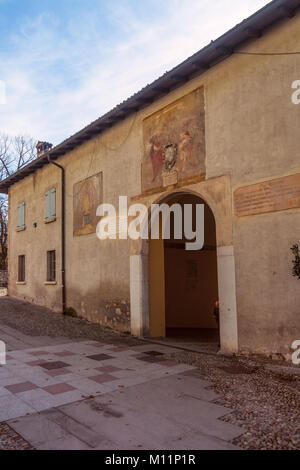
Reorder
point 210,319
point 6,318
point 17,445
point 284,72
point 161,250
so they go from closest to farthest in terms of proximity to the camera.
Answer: point 17,445 < point 284,72 < point 161,250 < point 6,318 < point 210,319

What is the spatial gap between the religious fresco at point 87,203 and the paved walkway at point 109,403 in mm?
5403

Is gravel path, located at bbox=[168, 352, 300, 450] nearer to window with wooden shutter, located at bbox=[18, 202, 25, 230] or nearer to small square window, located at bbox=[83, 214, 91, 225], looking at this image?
small square window, located at bbox=[83, 214, 91, 225]

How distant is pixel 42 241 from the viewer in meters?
15.6

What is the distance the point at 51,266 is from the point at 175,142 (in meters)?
8.46

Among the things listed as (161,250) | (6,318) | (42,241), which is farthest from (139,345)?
(42,241)

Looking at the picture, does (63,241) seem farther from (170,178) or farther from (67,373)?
(67,373)

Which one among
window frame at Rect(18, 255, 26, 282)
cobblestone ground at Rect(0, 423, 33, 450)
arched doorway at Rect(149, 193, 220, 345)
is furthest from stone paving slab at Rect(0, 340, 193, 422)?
window frame at Rect(18, 255, 26, 282)

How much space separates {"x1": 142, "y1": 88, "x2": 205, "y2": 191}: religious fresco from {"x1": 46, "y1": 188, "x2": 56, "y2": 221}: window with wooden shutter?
19.5ft

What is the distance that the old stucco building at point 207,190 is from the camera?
6.61m

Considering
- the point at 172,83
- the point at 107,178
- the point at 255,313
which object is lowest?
the point at 255,313
